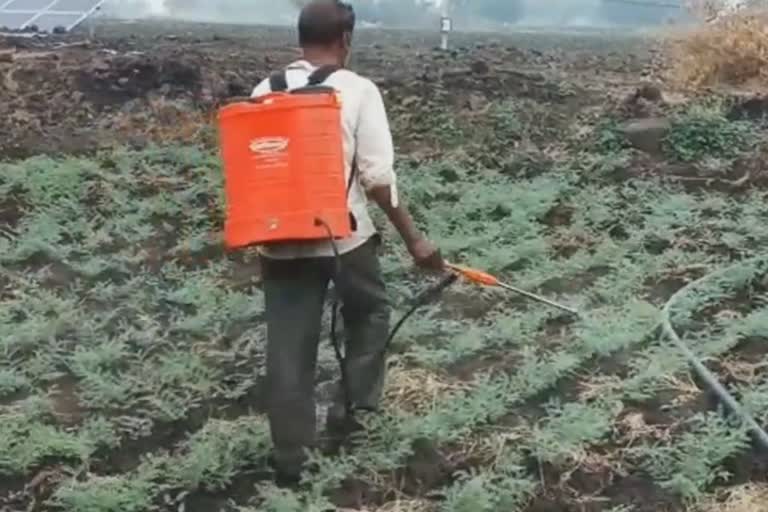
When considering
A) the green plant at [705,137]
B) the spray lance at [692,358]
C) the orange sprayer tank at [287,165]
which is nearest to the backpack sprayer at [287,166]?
the orange sprayer tank at [287,165]

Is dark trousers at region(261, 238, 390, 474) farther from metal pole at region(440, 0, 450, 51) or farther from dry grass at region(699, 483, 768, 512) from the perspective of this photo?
metal pole at region(440, 0, 450, 51)

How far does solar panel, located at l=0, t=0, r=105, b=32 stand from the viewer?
50.2ft

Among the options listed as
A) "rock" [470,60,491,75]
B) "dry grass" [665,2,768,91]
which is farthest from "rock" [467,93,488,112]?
"dry grass" [665,2,768,91]

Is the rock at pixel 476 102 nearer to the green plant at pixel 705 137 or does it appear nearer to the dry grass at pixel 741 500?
the green plant at pixel 705 137

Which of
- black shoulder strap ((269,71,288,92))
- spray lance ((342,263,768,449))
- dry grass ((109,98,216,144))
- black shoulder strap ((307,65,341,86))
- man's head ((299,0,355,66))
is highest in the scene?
man's head ((299,0,355,66))

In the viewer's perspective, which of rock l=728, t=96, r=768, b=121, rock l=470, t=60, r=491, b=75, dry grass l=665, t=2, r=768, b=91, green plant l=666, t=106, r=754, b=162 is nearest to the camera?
green plant l=666, t=106, r=754, b=162

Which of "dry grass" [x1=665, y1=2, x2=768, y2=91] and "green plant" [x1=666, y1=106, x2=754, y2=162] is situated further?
"dry grass" [x1=665, y1=2, x2=768, y2=91]

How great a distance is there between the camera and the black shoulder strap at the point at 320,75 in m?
4.39

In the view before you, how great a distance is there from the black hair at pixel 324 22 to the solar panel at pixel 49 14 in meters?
11.1

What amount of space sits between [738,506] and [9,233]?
4353 mm

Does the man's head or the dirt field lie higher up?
the man's head

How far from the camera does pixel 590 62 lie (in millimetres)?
13727

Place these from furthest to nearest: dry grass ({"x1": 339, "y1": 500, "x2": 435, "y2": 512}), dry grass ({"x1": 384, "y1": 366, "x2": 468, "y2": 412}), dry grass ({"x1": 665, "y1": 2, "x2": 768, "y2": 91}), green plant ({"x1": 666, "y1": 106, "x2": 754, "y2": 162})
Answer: dry grass ({"x1": 665, "y1": 2, "x2": 768, "y2": 91}), green plant ({"x1": 666, "y1": 106, "x2": 754, "y2": 162}), dry grass ({"x1": 384, "y1": 366, "x2": 468, "y2": 412}), dry grass ({"x1": 339, "y1": 500, "x2": 435, "y2": 512})

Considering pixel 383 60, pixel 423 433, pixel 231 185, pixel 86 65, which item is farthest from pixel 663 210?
pixel 383 60
